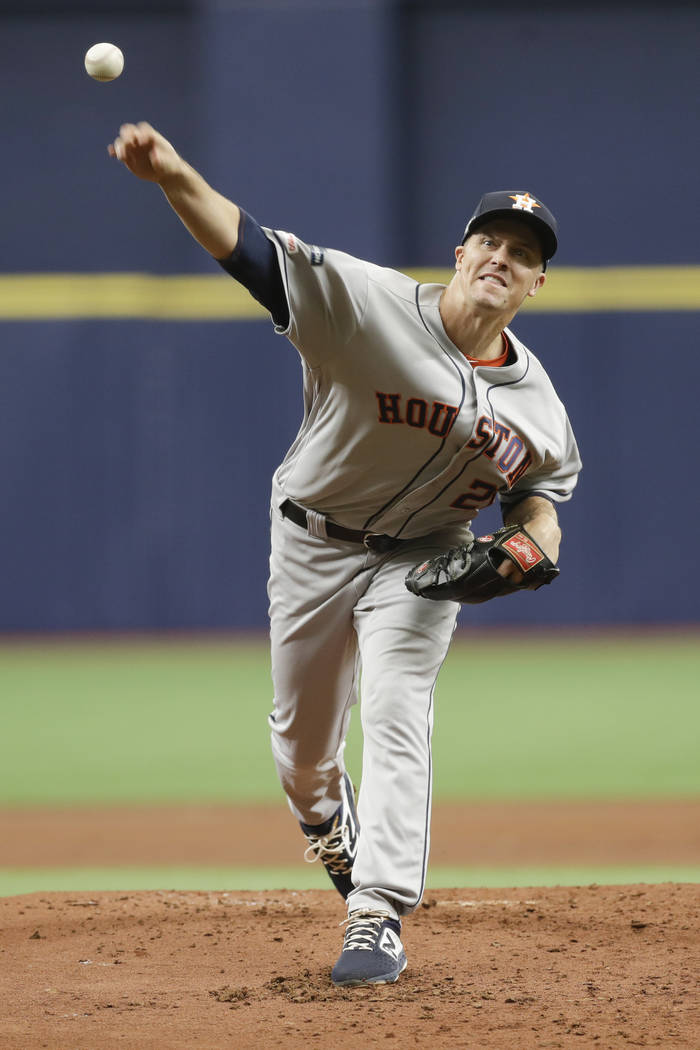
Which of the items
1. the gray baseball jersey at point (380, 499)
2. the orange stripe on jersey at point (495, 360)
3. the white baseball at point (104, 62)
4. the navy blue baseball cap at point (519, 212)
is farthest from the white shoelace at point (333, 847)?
the white baseball at point (104, 62)

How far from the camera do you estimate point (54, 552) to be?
33.7 feet

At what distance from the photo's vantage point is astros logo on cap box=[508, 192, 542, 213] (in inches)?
125

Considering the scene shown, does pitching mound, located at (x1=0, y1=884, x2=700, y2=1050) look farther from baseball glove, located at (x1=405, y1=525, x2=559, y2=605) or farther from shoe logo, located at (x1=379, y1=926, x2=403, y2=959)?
baseball glove, located at (x1=405, y1=525, x2=559, y2=605)

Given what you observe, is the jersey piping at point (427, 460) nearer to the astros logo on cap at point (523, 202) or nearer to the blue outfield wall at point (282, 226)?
the astros logo on cap at point (523, 202)

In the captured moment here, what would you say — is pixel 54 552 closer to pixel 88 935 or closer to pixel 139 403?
pixel 139 403

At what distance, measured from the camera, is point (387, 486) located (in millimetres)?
3268

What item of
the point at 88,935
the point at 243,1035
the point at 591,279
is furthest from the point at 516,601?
→ the point at 243,1035

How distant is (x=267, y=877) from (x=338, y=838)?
2.89 ft

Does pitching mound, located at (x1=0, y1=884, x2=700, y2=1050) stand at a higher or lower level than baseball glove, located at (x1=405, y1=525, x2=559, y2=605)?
lower

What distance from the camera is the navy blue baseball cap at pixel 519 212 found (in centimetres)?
318

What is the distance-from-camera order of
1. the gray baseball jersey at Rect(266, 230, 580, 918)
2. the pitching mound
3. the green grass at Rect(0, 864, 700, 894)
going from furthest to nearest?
the green grass at Rect(0, 864, 700, 894)
the gray baseball jersey at Rect(266, 230, 580, 918)
the pitching mound

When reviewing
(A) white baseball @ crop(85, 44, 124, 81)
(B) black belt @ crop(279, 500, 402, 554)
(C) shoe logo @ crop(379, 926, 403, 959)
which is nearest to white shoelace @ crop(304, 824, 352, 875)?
(C) shoe logo @ crop(379, 926, 403, 959)

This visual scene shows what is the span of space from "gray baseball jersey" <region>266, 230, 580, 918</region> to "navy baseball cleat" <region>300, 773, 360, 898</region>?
101 mm

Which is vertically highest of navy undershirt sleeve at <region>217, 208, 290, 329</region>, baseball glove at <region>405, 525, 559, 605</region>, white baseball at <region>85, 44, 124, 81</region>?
white baseball at <region>85, 44, 124, 81</region>
